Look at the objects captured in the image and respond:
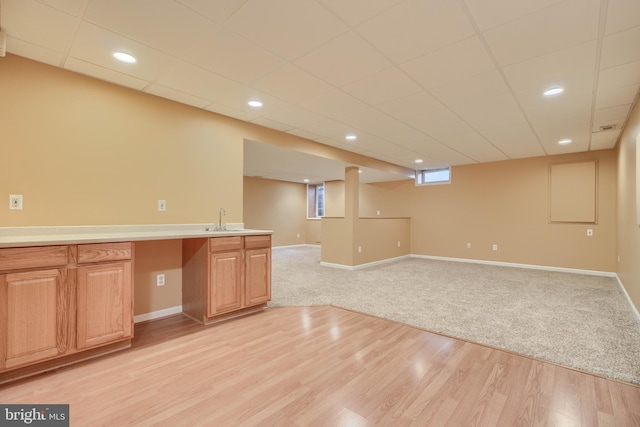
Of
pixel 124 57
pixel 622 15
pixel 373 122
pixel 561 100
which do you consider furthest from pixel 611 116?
pixel 124 57

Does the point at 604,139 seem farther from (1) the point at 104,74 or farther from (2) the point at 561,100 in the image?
(1) the point at 104,74

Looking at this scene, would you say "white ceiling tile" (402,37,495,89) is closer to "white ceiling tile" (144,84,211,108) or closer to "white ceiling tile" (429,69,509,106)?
"white ceiling tile" (429,69,509,106)

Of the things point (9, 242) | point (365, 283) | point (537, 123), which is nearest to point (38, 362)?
point (9, 242)

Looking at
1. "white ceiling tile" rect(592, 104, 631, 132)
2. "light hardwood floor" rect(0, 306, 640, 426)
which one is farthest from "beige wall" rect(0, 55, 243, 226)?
"white ceiling tile" rect(592, 104, 631, 132)

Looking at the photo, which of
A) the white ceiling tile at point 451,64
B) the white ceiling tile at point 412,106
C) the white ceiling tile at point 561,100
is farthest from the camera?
the white ceiling tile at point 412,106

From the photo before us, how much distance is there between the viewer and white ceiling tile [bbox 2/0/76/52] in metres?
1.77

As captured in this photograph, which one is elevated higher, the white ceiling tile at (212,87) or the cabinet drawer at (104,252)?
the white ceiling tile at (212,87)

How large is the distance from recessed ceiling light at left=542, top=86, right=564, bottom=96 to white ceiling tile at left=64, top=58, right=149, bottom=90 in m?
3.95

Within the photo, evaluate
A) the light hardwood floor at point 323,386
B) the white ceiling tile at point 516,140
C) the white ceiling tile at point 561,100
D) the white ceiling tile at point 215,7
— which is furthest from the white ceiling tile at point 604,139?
the white ceiling tile at point 215,7

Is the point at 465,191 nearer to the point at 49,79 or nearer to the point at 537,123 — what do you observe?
the point at 537,123

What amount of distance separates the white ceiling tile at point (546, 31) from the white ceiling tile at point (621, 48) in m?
0.16

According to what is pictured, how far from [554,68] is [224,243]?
11.2ft

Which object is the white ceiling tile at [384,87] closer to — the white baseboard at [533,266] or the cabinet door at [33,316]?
the cabinet door at [33,316]

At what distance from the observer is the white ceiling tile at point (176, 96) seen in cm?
287
